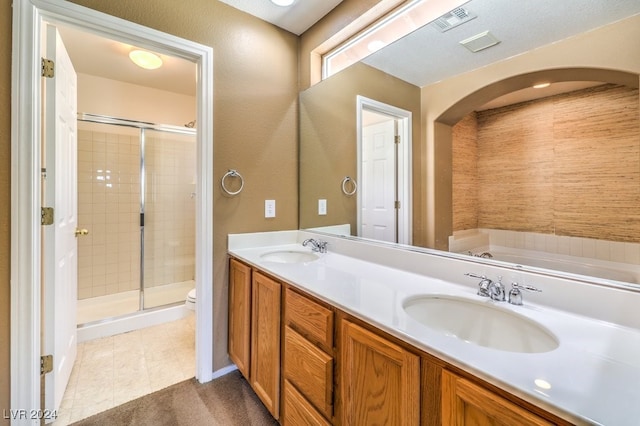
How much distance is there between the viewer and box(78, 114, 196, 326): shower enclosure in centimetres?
287

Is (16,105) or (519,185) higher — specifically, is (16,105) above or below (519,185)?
above

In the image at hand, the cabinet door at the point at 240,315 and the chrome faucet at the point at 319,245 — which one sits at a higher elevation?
the chrome faucet at the point at 319,245

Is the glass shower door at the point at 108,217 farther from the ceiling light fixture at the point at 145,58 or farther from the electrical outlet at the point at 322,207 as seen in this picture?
the electrical outlet at the point at 322,207

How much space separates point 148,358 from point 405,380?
78.7 inches

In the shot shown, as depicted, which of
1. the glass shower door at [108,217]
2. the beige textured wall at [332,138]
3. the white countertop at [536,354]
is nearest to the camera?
the white countertop at [536,354]

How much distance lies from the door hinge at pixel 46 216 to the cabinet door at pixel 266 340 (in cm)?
101

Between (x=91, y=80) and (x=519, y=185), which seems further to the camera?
(x=91, y=80)

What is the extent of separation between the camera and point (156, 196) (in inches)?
126

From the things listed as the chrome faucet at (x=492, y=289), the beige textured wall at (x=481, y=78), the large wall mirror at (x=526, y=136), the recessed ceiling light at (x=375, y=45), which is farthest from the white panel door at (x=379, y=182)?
the chrome faucet at (x=492, y=289)

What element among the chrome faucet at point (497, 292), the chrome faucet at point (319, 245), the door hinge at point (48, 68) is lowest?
the chrome faucet at point (497, 292)

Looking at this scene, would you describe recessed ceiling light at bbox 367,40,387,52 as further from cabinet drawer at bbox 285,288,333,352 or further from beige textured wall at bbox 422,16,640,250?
cabinet drawer at bbox 285,288,333,352

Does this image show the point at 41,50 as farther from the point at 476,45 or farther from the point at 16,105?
the point at 476,45

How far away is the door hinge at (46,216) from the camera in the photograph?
52.7 inches

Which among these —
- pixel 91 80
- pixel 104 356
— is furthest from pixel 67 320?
pixel 91 80
